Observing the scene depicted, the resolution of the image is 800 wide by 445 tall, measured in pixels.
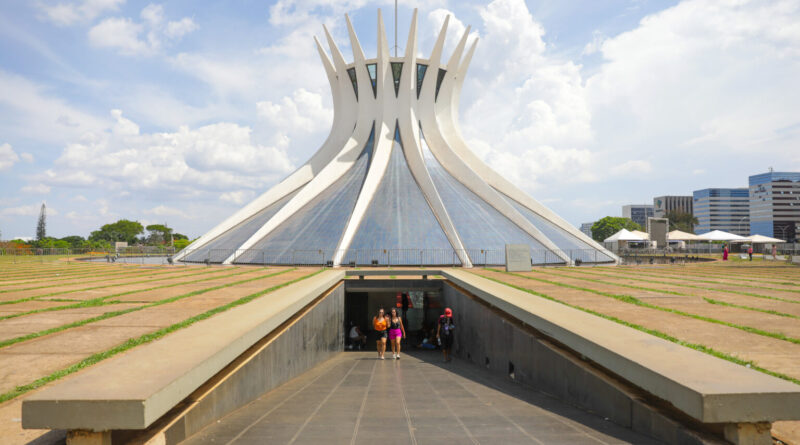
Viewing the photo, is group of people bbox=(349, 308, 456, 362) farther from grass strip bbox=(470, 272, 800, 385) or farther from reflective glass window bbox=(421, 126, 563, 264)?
reflective glass window bbox=(421, 126, 563, 264)

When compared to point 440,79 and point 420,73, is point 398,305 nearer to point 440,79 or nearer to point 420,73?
point 420,73

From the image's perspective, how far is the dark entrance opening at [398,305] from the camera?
54.8 ft

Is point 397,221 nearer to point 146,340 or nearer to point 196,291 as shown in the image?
point 196,291

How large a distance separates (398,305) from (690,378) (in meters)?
18.5

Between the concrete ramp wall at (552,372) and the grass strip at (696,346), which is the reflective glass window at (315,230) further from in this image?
the grass strip at (696,346)

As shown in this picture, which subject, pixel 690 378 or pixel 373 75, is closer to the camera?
pixel 690 378

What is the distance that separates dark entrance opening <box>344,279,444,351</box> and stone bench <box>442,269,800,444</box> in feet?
34.3

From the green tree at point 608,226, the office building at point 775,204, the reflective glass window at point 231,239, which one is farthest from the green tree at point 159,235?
the office building at point 775,204

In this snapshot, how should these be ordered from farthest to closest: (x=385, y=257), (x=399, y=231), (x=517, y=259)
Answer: (x=399, y=231) → (x=385, y=257) → (x=517, y=259)

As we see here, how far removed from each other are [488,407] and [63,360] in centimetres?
506

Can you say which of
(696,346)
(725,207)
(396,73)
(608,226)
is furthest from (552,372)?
(725,207)

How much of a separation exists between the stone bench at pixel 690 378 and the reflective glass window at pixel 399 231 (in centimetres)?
1648

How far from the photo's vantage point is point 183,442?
3.96 metres

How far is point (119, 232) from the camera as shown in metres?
101
